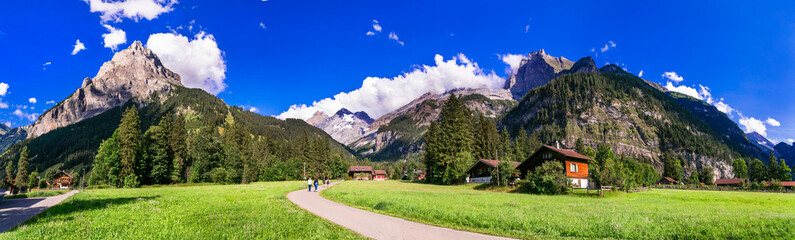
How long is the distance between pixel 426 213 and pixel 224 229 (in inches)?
392

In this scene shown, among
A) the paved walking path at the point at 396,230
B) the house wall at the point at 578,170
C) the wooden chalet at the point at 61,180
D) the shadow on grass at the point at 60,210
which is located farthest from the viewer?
the wooden chalet at the point at 61,180

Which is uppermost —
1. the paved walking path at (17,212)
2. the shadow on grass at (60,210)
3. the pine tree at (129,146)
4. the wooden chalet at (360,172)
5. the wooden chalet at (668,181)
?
the pine tree at (129,146)

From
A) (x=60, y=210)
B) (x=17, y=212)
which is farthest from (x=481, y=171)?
(x=17, y=212)

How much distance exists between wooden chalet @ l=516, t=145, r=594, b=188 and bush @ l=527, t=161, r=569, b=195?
1429cm

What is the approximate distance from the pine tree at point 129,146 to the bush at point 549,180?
6554cm

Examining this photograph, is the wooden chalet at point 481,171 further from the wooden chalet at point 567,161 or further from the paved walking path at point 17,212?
the paved walking path at point 17,212

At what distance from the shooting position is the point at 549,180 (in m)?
38.8

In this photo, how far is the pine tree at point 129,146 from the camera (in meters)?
54.1

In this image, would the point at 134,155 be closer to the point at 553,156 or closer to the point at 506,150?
the point at 553,156

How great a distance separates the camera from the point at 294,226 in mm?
12242

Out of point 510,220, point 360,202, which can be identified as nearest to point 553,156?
point 360,202

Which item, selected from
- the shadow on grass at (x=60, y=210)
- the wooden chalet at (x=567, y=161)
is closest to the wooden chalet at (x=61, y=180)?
the shadow on grass at (x=60, y=210)

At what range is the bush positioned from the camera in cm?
3884

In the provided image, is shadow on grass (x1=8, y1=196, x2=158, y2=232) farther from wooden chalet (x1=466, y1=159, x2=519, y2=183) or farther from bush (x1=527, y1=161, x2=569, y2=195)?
wooden chalet (x1=466, y1=159, x2=519, y2=183)
